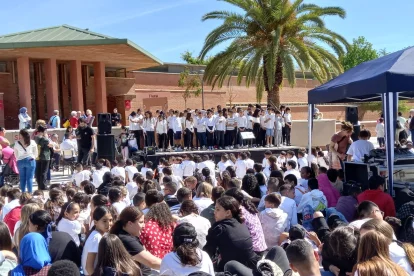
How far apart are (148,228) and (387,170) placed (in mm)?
5139

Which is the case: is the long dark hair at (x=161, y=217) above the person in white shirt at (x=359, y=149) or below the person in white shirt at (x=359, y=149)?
below

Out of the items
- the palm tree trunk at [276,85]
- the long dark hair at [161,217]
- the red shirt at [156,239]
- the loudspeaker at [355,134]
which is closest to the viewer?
the red shirt at [156,239]

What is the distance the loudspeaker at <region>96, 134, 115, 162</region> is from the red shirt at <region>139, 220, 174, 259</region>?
11650 mm

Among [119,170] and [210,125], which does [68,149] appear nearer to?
[119,170]

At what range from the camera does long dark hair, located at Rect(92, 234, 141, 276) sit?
3959 millimetres

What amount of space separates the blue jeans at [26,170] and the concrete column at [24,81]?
10996mm

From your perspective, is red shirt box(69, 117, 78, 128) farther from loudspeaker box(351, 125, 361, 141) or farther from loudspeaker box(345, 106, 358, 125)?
loudspeaker box(345, 106, 358, 125)

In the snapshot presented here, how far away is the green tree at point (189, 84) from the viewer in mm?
33438

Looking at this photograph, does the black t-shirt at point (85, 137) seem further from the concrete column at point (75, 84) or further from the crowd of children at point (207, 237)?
the concrete column at point (75, 84)

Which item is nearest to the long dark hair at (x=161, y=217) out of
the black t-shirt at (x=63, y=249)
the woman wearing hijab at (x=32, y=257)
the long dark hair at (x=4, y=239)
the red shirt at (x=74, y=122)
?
the black t-shirt at (x=63, y=249)

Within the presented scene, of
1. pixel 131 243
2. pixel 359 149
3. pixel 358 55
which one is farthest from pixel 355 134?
pixel 358 55

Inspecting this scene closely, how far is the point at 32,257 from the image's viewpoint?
14.7ft

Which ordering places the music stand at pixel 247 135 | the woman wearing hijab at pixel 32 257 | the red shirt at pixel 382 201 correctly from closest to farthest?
1. the woman wearing hijab at pixel 32 257
2. the red shirt at pixel 382 201
3. the music stand at pixel 247 135

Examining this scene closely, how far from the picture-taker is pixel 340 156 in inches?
448
